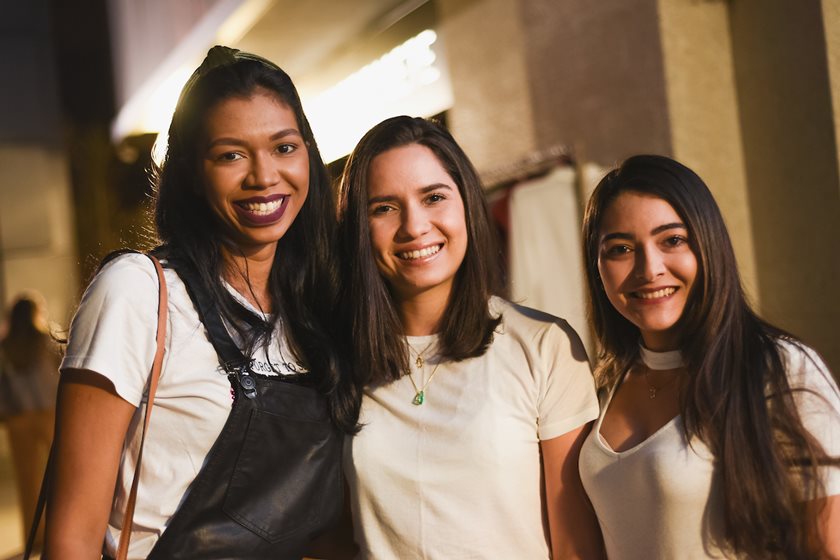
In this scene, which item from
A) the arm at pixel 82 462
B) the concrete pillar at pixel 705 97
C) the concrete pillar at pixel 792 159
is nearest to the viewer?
the arm at pixel 82 462

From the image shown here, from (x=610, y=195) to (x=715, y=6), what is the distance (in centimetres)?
177

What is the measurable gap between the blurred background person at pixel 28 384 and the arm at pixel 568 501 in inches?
180

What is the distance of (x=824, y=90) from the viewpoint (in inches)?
102

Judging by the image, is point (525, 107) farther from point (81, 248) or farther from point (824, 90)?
point (81, 248)

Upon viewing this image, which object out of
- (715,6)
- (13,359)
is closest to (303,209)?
(715,6)

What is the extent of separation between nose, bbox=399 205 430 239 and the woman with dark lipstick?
0.22 m

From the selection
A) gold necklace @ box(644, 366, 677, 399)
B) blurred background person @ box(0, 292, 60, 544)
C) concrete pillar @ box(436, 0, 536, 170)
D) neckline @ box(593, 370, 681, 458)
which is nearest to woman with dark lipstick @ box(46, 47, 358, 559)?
neckline @ box(593, 370, 681, 458)

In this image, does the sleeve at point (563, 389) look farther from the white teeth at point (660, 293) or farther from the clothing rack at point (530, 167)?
the clothing rack at point (530, 167)

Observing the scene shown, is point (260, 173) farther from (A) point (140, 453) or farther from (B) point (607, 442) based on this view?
(B) point (607, 442)

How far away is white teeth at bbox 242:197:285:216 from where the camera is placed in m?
1.71

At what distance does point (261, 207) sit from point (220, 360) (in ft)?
1.15

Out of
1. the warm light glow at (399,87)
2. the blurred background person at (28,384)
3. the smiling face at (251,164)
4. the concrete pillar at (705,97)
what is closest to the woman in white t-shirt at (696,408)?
the smiling face at (251,164)

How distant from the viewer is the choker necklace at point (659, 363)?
5.62ft

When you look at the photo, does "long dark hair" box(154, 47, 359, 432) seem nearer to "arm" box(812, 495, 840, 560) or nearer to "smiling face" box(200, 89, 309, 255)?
"smiling face" box(200, 89, 309, 255)
